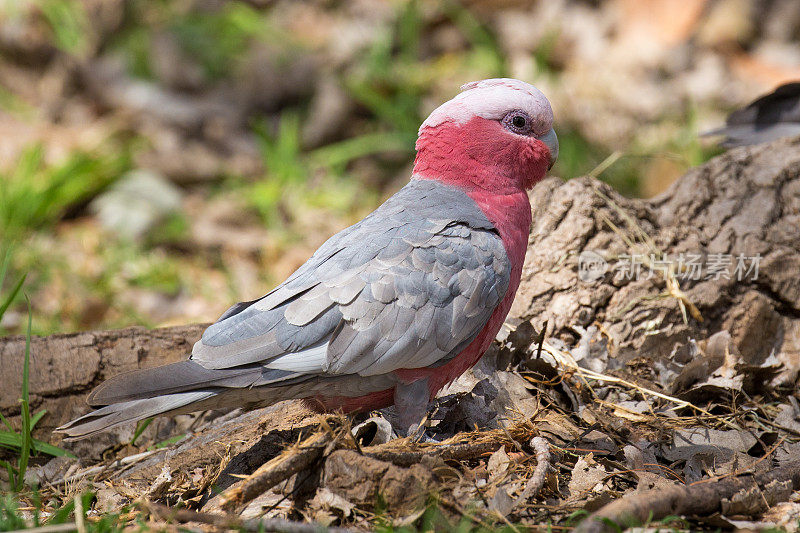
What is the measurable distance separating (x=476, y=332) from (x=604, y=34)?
262 inches

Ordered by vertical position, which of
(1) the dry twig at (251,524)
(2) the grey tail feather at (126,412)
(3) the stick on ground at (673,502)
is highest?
(2) the grey tail feather at (126,412)

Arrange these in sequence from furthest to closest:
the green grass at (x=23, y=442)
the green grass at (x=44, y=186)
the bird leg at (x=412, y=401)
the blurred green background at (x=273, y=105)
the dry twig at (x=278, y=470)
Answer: the blurred green background at (x=273, y=105) → the green grass at (x=44, y=186) → the green grass at (x=23, y=442) → the bird leg at (x=412, y=401) → the dry twig at (x=278, y=470)

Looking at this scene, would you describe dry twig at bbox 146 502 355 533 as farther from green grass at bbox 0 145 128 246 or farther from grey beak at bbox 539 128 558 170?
green grass at bbox 0 145 128 246

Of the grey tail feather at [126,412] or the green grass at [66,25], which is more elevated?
the green grass at [66,25]

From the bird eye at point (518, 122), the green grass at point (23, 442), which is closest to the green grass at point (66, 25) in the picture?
the green grass at point (23, 442)

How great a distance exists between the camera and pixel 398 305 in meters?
2.66

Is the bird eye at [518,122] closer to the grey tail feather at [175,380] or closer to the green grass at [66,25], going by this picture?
the grey tail feather at [175,380]

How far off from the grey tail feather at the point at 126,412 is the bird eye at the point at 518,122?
159cm

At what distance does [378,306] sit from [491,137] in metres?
0.86

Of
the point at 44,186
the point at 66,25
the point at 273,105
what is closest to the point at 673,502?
the point at 44,186

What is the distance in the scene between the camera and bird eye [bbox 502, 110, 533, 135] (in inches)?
116

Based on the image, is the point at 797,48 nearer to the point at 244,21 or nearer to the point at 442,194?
the point at 244,21

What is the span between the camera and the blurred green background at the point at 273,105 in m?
6.09

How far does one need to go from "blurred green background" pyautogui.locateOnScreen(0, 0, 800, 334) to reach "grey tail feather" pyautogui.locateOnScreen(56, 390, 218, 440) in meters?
3.05
